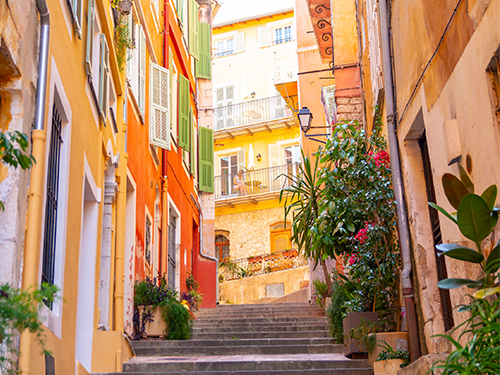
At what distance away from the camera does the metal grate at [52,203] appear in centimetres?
485

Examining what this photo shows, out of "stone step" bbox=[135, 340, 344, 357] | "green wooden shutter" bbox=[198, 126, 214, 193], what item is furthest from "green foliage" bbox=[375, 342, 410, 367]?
"green wooden shutter" bbox=[198, 126, 214, 193]

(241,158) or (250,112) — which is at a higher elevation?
(250,112)

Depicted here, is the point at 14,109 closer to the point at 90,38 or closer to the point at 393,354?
the point at 90,38

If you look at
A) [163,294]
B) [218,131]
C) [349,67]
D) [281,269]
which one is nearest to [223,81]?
[218,131]

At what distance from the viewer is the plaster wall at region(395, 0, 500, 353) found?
3.80 meters

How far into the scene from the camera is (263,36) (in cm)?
3075

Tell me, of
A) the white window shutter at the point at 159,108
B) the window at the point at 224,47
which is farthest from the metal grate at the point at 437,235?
the window at the point at 224,47

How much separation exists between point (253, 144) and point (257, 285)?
8170mm

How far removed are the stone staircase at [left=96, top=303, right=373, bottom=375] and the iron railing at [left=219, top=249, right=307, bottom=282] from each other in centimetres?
1070

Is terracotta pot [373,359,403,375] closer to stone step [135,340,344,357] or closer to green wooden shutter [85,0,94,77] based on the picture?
stone step [135,340,344,357]

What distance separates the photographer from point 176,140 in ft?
46.5

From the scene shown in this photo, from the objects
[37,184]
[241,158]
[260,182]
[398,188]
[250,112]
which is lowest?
[37,184]

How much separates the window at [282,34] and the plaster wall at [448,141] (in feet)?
79.8

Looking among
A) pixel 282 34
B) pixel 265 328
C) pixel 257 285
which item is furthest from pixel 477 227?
pixel 282 34
